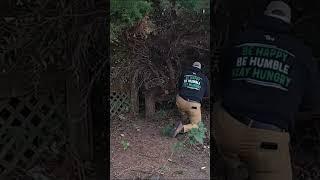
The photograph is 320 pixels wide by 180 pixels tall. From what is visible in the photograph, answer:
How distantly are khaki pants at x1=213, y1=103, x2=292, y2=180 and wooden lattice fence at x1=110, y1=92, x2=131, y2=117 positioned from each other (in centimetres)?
67

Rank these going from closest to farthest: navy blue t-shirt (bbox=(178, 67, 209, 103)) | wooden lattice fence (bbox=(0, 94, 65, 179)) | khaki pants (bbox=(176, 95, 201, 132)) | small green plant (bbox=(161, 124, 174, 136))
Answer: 1. wooden lattice fence (bbox=(0, 94, 65, 179))
2. navy blue t-shirt (bbox=(178, 67, 209, 103))
3. khaki pants (bbox=(176, 95, 201, 132))
4. small green plant (bbox=(161, 124, 174, 136))

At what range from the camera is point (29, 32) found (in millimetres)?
1715

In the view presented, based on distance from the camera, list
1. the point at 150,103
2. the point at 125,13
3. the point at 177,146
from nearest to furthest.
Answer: the point at 125,13 < the point at 150,103 < the point at 177,146

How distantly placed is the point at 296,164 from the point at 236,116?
0.40 m

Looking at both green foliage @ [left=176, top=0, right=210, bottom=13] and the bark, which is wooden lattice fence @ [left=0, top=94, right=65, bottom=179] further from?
green foliage @ [left=176, top=0, right=210, bottom=13]

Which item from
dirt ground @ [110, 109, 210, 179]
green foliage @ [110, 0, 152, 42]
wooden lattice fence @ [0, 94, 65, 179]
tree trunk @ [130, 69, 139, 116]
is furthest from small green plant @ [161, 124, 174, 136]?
wooden lattice fence @ [0, 94, 65, 179]

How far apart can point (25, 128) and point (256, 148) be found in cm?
97

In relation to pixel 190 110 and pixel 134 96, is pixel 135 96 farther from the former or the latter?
pixel 190 110

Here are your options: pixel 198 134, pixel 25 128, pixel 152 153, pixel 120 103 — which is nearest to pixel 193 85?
pixel 198 134

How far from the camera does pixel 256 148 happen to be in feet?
5.94

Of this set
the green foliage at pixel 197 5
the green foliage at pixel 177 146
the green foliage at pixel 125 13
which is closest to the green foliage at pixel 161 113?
the green foliage at pixel 177 146

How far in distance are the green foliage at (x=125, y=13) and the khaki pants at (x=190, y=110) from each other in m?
0.51

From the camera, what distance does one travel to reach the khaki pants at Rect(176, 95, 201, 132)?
2.36m

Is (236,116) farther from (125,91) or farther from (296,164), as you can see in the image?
(125,91)
